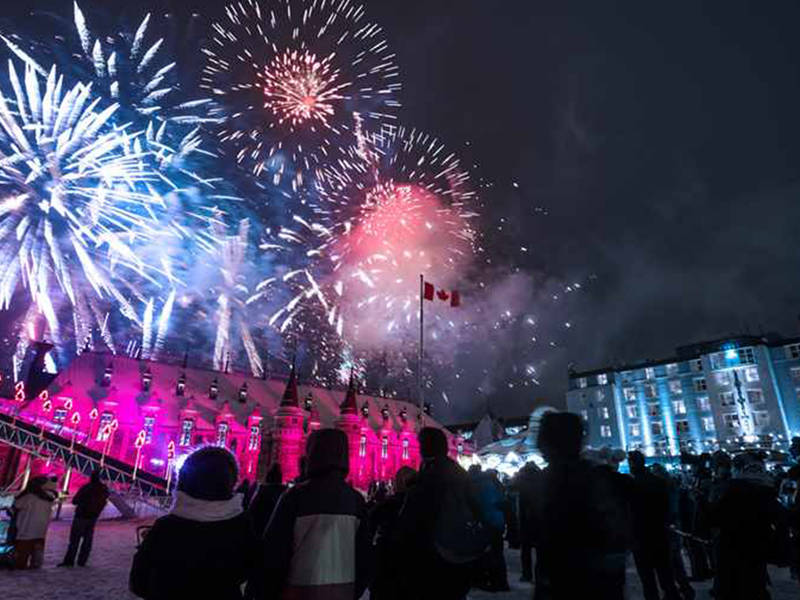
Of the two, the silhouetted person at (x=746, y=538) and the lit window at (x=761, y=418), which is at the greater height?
the lit window at (x=761, y=418)

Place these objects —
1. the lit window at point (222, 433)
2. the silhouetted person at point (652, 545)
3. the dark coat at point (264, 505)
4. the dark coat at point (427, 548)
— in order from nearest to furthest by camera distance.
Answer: the dark coat at point (427, 548) < the dark coat at point (264, 505) < the silhouetted person at point (652, 545) < the lit window at point (222, 433)

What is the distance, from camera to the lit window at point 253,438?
51.9 meters

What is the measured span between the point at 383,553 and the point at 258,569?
3.56 ft

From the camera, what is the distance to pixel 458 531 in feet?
11.6

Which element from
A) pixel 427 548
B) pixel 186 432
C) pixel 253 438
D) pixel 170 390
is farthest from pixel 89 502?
pixel 253 438

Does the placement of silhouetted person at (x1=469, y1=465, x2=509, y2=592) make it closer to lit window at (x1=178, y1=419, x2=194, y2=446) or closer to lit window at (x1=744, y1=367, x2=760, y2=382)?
lit window at (x1=178, y1=419, x2=194, y2=446)

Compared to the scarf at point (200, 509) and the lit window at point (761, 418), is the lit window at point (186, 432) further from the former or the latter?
the lit window at point (761, 418)

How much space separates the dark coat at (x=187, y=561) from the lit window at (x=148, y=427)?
48.1 metres

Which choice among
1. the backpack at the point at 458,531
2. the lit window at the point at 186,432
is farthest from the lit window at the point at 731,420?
the backpack at the point at 458,531

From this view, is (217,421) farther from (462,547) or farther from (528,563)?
(462,547)

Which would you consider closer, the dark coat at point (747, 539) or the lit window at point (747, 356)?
the dark coat at point (747, 539)

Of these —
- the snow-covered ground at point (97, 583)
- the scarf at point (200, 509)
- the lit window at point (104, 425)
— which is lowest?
the snow-covered ground at point (97, 583)

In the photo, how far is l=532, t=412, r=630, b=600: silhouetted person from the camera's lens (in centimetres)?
311

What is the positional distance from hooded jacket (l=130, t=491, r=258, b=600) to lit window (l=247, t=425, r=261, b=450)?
52.8 meters
